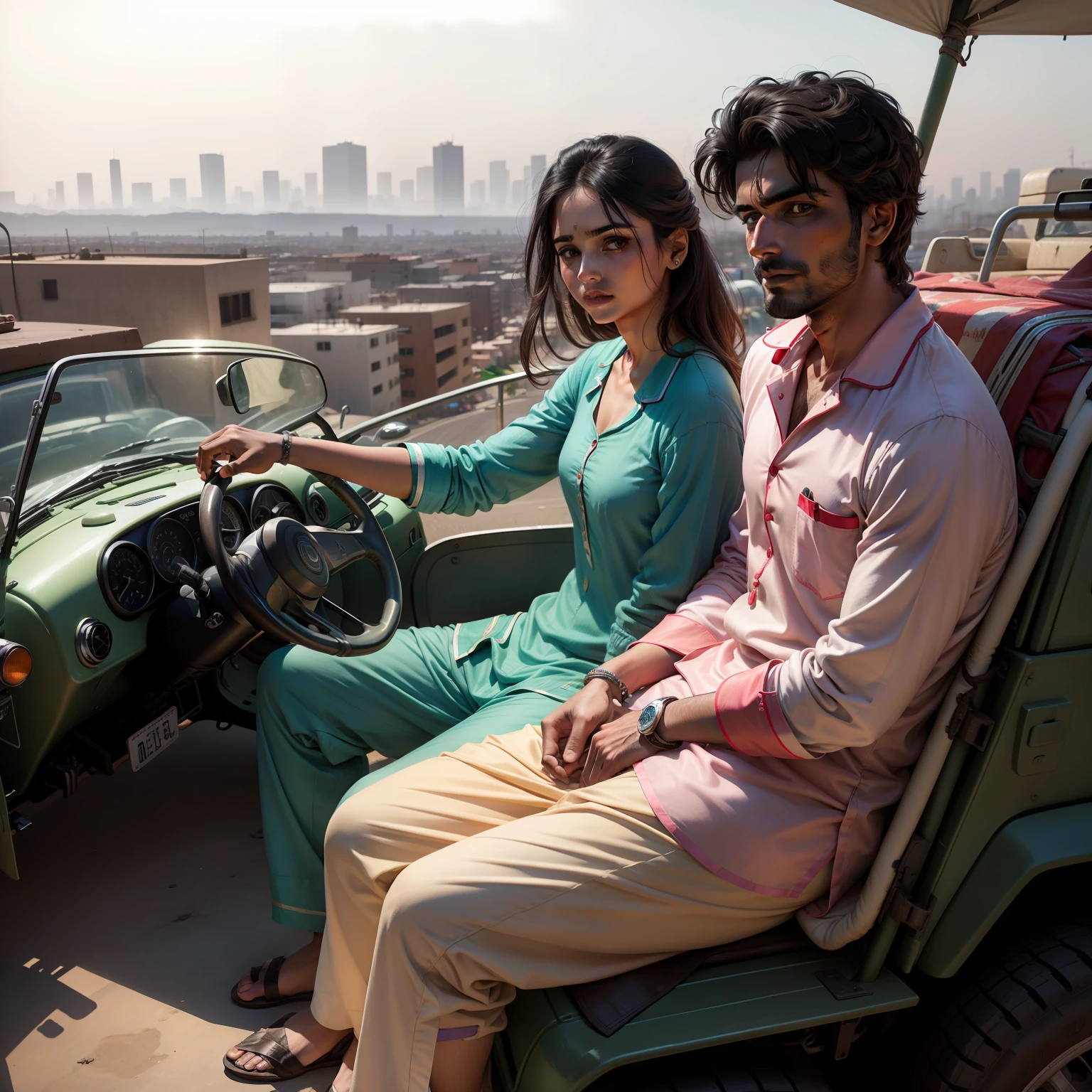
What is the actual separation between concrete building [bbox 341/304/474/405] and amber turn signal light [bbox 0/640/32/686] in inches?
2400

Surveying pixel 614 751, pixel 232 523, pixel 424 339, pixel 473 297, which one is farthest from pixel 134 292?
pixel 614 751

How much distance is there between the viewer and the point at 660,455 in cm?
203

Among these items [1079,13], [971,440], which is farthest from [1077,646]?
[1079,13]

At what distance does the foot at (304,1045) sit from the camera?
196 centimetres

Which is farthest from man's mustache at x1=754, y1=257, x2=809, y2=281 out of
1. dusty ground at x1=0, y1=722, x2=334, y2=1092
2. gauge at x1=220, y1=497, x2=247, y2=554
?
dusty ground at x1=0, y1=722, x2=334, y2=1092

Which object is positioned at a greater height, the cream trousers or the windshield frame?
the windshield frame

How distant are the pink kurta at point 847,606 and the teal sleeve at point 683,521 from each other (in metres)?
0.29

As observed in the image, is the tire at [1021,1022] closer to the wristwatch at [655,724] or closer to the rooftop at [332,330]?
the wristwatch at [655,724]

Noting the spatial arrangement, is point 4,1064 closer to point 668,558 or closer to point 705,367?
point 668,558

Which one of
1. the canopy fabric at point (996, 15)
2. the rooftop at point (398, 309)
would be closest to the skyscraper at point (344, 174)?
the rooftop at point (398, 309)

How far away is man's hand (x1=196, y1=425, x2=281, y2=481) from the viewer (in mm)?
2182

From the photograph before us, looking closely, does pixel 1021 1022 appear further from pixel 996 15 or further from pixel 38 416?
pixel 996 15

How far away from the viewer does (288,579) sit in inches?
85.9

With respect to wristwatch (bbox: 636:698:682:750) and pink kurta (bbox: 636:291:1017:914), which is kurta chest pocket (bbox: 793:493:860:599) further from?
wristwatch (bbox: 636:698:682:750)
